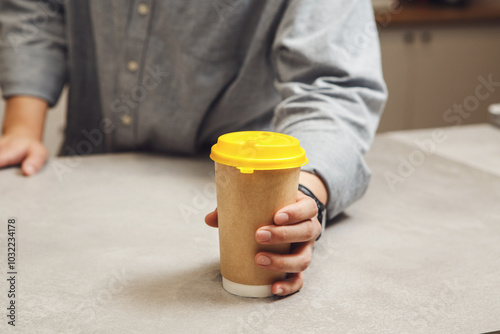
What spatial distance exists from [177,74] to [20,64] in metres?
0.36

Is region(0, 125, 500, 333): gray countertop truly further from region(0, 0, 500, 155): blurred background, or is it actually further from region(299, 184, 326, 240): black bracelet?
region(0, 0, 500, 155): blurred background

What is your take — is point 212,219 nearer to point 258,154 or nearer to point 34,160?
point 258,154

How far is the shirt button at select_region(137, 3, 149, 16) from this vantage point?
1.01 m

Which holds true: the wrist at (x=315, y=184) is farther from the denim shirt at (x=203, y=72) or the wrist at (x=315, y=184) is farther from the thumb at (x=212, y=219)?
the thumb at (x=212, y=219)

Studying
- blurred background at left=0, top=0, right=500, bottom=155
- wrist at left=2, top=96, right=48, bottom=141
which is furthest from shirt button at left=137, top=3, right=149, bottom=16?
blurred background at left=0, top=0, right=500, bottom=155

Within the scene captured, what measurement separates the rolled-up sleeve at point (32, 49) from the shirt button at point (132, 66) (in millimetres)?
219

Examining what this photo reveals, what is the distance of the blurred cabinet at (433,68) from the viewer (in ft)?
8.87

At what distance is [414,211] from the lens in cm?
82

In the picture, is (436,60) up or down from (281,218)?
down

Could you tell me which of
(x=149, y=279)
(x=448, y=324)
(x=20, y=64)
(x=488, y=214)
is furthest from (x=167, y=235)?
(x=20, y=64)

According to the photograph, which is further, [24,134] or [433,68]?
[433,68]

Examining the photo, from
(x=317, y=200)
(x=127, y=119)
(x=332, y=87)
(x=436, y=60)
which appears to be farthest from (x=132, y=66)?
(x=436, y=60)

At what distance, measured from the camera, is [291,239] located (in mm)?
557

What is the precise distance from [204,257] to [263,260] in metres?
0.14
